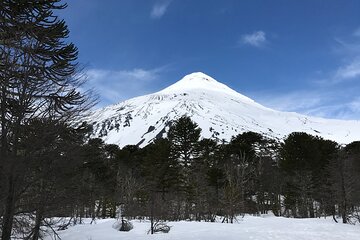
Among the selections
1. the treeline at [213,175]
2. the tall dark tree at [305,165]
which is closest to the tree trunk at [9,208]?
the treeline at [213,175]

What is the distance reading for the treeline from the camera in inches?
1225

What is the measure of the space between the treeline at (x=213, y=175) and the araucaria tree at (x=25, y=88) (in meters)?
19.9

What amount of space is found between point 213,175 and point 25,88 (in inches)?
1070

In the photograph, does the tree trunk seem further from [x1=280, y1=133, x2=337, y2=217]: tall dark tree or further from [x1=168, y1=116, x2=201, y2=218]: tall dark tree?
[x1=280, y1=133, x2=337, y2=217]: tall dark tree

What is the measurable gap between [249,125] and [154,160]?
140 metres

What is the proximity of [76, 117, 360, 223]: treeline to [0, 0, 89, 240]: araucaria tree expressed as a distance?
19.9 meters

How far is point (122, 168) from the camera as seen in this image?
39.1 m

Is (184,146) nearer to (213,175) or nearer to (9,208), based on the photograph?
(213,175)

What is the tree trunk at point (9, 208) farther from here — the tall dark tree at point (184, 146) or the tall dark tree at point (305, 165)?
the tall dark tree at point (305, 165)

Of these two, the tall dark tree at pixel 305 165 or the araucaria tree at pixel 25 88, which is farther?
the tall dark tree at pixel 305 165

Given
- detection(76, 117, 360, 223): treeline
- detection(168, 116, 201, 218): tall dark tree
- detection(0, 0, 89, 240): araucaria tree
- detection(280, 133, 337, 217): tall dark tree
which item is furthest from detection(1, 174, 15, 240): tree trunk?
detection(280, 133, 337, 217): tall dark tree

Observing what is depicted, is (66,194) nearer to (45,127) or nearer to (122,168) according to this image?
(45,127)

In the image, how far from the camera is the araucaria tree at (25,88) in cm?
791

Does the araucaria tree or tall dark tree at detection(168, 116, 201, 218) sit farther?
tall dark tree at detection(168, 116, 201, 218)
